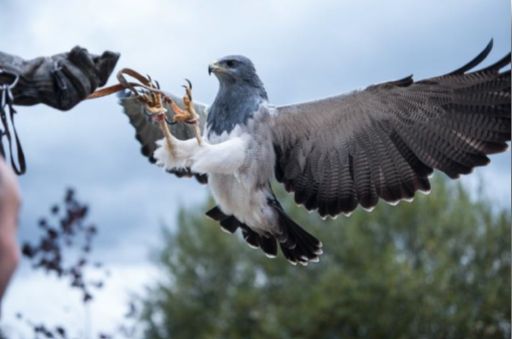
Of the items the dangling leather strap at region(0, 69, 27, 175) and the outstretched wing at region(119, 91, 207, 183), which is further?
the outstretched wing at region(119, 91, 207, 183)

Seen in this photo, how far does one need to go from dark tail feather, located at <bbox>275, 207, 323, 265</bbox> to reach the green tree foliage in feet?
50.8

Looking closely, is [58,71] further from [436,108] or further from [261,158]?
[436,108]

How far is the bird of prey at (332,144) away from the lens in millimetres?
5777

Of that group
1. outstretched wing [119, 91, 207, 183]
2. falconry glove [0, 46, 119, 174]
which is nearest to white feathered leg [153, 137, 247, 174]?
outstretched wing [119, 91, 207, 183]

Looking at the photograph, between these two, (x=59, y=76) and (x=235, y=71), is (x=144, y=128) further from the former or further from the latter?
(x=59, y=76)

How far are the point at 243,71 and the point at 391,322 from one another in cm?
1622

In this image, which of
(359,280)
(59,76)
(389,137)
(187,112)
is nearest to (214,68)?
(187,112)

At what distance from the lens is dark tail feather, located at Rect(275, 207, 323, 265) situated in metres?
6.03

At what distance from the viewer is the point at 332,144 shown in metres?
6.26

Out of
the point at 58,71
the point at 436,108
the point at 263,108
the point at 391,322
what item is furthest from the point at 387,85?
the point at 391,322

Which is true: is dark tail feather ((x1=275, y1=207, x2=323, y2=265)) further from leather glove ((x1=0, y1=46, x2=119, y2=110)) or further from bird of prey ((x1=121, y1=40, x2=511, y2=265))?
leather glove ((x1=0, y1=46, x2=119, y2=110))

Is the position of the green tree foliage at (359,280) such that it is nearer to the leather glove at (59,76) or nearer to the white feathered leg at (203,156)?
the white feathered leg at (203,156)

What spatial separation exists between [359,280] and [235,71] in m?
16.6

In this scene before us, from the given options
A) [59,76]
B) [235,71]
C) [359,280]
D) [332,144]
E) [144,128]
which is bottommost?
[359,280]
